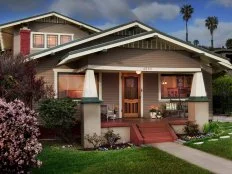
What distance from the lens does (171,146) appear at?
15648 mm

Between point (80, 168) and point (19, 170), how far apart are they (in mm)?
2756

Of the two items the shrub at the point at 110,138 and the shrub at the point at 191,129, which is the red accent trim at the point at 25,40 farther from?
the shrub at the point at 191,129

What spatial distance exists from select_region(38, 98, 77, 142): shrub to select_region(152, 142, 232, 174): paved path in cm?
375

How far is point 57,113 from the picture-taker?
16531mm

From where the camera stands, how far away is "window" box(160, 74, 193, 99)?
71.1ft

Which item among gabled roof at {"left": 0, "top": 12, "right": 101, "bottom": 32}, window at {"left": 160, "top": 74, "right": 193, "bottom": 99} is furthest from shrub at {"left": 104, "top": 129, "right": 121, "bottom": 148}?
gabled roof at {"left": 0, "top": 12, "right": 101, "bottom": 32}

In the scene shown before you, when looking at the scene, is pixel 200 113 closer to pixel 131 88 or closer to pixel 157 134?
pixel 157 134

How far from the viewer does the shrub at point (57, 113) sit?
54.2 ft

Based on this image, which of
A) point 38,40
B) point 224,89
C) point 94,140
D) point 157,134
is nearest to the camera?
point 94,140

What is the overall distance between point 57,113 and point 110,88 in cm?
477

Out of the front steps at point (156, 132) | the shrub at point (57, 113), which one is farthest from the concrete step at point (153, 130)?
the shrub at point (57, 113)

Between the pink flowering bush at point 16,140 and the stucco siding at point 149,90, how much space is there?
11720 millimetres

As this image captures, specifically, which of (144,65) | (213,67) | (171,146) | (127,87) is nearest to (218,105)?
(213,67)

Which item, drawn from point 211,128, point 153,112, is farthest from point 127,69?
point 211,128
